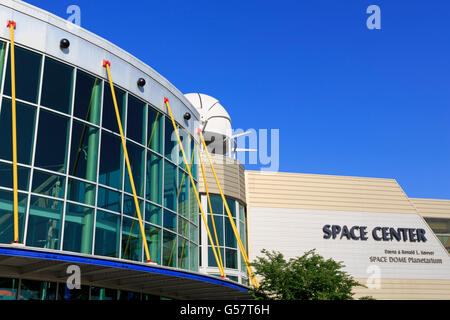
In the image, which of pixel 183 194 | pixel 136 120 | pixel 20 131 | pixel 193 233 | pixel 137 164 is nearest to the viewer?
pixel 20 131

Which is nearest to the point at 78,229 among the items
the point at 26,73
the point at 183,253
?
the point at 26,73

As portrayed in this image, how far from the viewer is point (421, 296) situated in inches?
1490

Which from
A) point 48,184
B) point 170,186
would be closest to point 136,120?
point 170,186

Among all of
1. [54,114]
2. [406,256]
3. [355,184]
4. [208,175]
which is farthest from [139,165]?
[406,256]

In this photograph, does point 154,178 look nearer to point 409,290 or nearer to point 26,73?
point 26,73

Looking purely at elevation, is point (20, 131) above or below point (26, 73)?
below

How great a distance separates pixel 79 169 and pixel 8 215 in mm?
2955

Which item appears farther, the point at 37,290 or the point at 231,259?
the point at 231,259

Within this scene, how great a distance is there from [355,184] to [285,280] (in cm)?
2090

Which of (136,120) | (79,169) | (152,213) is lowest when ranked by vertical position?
(152,213)

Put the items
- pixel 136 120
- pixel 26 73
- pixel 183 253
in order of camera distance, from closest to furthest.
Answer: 1. pixel 26 73
2. pixel 136 120
3. pixel 183 253

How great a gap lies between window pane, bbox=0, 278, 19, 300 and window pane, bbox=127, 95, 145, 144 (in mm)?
6630

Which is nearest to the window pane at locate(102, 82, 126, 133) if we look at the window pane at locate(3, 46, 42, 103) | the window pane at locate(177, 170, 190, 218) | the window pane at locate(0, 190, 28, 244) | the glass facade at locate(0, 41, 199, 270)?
the glass facade at locate(0, 41, 199, 270)

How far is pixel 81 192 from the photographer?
1691cm
